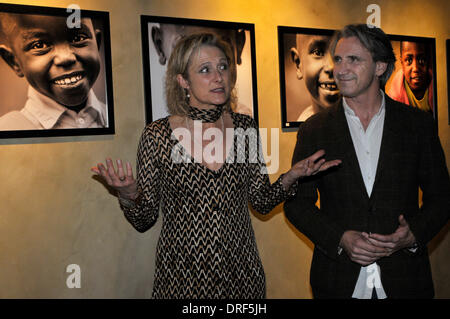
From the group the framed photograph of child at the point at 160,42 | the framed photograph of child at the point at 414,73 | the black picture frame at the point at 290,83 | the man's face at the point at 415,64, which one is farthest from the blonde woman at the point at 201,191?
the man's face at the point at 415,64

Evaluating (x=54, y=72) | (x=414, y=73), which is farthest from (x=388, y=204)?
(x=414, y=73)

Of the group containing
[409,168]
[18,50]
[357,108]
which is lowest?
[409,168]

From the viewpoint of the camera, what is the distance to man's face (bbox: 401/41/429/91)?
3.83 metres

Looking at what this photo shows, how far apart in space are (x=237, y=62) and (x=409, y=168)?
57.4 inches

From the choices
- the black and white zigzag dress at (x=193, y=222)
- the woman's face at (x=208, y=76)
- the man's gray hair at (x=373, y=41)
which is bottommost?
the black and white zigzag dress at (x=193, y=222)

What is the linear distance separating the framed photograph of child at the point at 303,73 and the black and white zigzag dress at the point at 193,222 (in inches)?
56.0

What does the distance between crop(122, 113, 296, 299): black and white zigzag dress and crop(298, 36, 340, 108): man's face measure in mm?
1574

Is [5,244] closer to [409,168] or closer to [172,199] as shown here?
[172,199]

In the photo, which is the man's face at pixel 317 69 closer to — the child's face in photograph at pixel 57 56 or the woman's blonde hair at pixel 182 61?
the woman's blonde hair at pixel 182 61

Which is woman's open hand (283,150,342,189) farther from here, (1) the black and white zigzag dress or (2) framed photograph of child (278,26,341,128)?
(2) framed photograph of child (278,26,341,128)

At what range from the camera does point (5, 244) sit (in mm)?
2512

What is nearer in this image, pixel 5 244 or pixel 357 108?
pixel 357 108

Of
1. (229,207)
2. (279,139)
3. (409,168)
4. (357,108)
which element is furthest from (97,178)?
(409,168)

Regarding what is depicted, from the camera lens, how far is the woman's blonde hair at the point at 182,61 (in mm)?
2104
